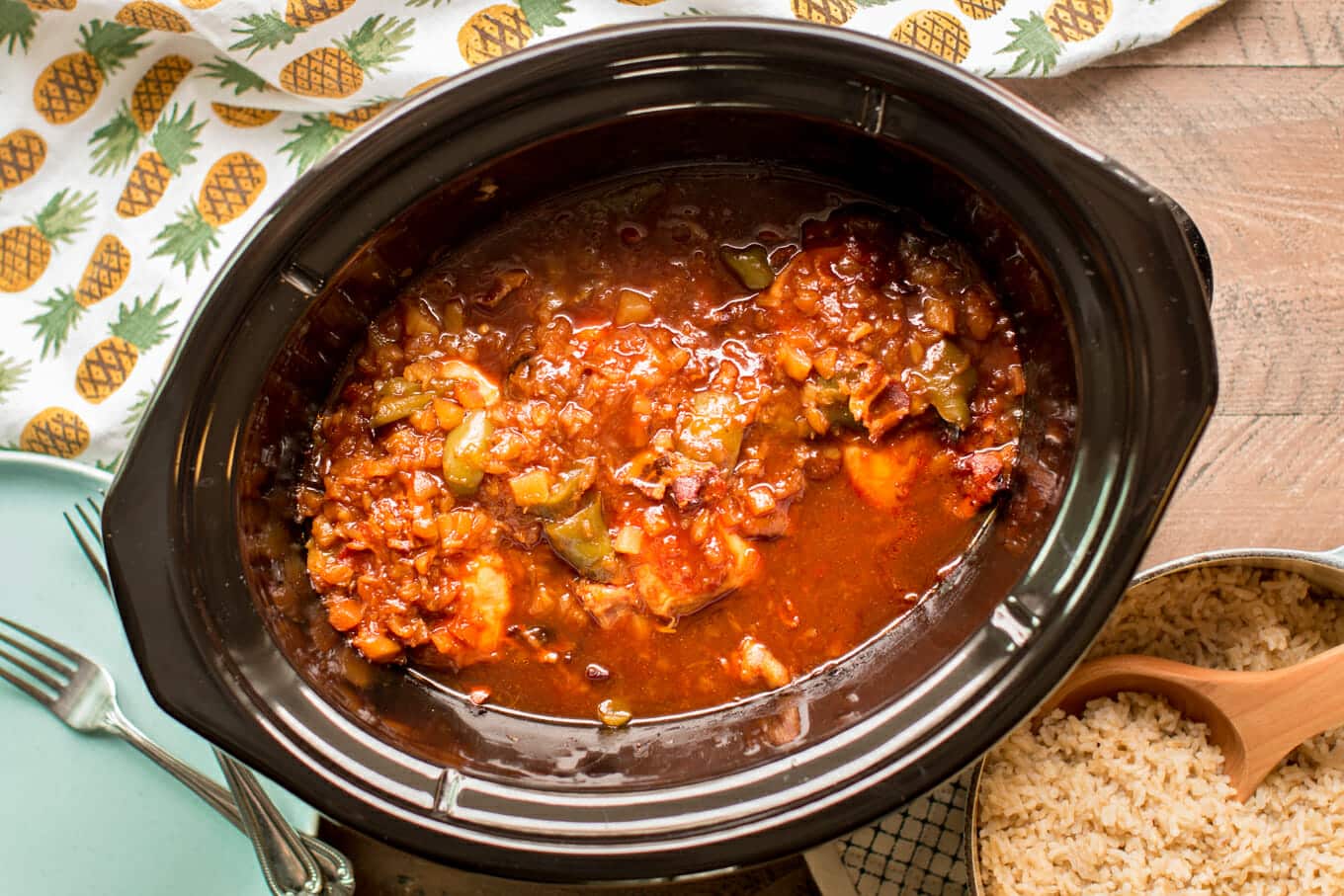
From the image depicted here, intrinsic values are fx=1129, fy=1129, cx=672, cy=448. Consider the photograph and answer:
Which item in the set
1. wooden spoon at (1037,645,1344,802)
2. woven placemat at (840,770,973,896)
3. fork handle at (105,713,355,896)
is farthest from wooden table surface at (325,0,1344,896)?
fork handle at (105,713,355,896)

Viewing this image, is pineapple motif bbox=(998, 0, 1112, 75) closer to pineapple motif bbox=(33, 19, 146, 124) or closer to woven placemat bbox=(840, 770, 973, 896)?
woven placemat bbox=(840, 770, 973, 896)

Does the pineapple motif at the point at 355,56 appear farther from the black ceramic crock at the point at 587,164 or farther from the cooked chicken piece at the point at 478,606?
the cooked chicken piece at the point at 478,606

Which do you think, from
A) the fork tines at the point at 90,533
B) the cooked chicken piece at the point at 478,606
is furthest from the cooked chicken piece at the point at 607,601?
the fork tines at the point at 90,533

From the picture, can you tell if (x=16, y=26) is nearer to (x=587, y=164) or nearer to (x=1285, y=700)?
(x=587, y=164)

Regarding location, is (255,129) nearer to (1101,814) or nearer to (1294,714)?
(1101,814)

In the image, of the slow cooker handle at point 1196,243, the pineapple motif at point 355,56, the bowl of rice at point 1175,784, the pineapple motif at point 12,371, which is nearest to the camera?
the slow cooker handle at point 1196,243

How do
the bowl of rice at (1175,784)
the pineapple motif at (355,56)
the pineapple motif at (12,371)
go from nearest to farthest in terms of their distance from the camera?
the bowl of rice at (1175,784), the pineapple motif at (355,56), the pineapple motif at (12,371)

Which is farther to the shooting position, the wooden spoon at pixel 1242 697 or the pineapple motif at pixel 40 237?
the pineapple motif at pixel 40 237
